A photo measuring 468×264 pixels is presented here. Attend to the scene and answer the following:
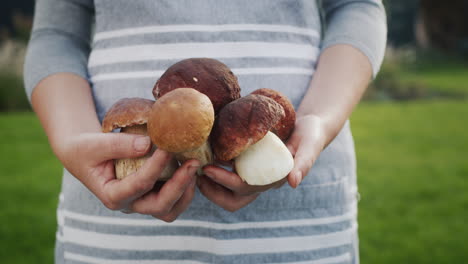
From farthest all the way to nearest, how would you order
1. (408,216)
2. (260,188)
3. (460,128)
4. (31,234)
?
1. (460,128)
2. (408,216)
3. (31,234)
4. (260,188)

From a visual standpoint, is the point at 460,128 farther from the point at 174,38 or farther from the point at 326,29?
the point at 174,38

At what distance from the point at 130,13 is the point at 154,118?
21.0 inches

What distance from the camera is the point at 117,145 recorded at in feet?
3.52

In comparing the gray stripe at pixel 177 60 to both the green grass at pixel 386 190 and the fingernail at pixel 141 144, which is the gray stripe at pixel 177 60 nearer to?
the fingernail at pixel 141 144

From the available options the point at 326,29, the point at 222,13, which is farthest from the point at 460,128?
the point at 222,13

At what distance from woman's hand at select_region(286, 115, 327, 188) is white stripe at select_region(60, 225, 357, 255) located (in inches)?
12.7

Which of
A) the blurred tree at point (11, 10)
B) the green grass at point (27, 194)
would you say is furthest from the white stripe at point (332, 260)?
the blurred tree at point (11, 10)

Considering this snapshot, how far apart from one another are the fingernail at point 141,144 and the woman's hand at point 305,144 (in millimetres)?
364

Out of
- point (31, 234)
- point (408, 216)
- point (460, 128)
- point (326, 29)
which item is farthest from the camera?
point (460, 128)

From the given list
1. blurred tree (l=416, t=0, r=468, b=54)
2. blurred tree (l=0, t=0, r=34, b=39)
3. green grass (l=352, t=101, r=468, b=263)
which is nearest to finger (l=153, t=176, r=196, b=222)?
green grass (l=352, t=101, r=468, b=263)

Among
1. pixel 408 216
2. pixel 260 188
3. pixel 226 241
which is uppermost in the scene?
pixel 260 188

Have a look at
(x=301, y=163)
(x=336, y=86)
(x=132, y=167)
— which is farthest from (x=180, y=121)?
(x=336, y=86)

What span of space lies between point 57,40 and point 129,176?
77 centimetres

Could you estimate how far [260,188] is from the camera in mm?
1144
